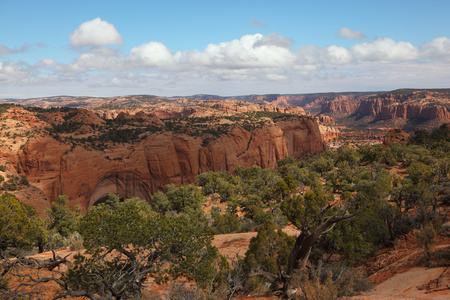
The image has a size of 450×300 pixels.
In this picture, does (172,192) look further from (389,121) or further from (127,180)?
(389,121)

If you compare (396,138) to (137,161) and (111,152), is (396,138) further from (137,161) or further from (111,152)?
(111,152)

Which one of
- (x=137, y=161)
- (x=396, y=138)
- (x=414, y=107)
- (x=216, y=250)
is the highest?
(x=414, y=107)

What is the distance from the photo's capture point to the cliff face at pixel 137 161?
127 ft

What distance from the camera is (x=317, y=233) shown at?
27.6 feet

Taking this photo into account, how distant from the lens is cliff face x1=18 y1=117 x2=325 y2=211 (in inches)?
1527

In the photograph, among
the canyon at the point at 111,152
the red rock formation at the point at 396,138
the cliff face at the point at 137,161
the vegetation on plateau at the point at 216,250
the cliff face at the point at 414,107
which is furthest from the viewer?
the cliff face at the point at 414,107

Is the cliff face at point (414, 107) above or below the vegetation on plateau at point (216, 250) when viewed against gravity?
above

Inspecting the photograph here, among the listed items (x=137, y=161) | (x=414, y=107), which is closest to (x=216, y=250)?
(x=137, y=161)

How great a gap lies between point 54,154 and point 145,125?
2541 cm

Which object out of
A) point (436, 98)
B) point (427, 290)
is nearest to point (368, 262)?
point (427, 290)

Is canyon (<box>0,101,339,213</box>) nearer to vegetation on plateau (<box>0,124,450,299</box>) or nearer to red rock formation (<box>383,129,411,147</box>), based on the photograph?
vegetation on plateau (<box>0,124,450,299</box>)

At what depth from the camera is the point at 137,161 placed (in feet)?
163

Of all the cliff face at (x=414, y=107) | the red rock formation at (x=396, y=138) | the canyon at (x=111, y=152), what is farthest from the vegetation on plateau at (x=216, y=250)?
the cliff face at (x=414, y=107)

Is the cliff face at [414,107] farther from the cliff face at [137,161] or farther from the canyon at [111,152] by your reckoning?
the cliff face at [137,161]
